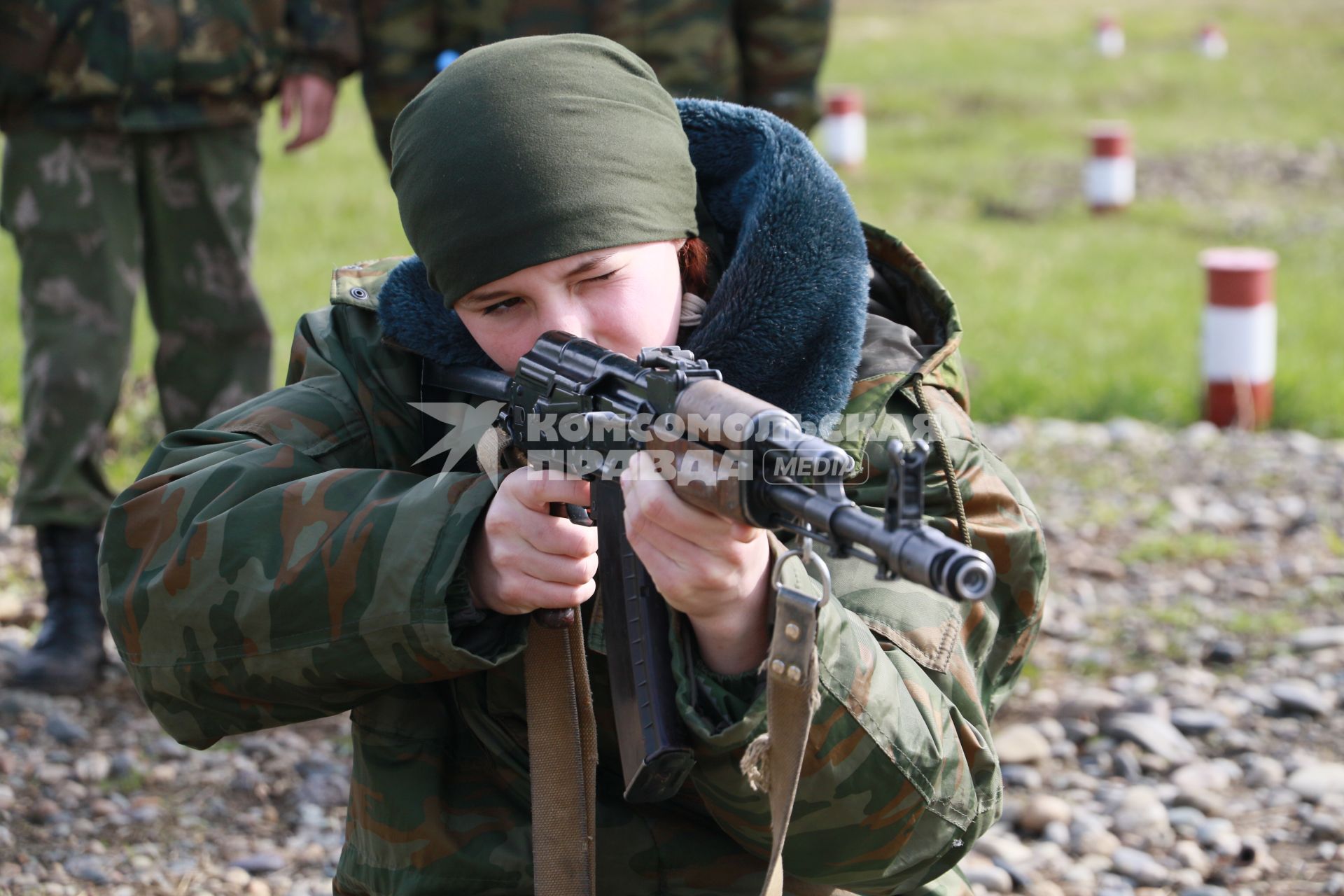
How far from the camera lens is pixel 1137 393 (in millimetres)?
7027

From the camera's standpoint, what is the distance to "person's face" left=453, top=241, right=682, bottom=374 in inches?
82.4

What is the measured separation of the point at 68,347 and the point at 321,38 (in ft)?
4.05

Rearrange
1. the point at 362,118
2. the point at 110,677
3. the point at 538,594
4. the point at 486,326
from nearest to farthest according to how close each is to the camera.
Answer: the point at 538,594 → the point at 486,326 → the point at 110,677 → the point at 362,118

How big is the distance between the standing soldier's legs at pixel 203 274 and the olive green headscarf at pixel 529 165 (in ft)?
8.17

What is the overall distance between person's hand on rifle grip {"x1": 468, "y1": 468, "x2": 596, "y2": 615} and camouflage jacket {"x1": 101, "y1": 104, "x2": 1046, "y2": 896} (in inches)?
2.4

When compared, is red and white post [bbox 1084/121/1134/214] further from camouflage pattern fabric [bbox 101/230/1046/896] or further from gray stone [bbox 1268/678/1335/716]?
camouflage pattern fabric [bbox 101/230/1046/896]

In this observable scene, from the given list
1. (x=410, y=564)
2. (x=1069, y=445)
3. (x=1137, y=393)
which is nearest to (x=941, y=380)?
(x=410, y=564)

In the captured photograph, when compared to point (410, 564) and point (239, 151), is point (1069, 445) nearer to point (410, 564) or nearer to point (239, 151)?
point (239, 151)

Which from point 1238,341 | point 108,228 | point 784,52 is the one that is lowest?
point 1238,341

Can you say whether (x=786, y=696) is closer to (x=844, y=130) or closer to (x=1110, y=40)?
(x=844, y=130)

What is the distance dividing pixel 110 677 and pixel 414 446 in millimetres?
2170

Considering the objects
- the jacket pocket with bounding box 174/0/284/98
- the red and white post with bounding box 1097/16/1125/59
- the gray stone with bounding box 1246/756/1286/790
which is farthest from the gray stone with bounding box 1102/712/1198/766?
the red and white post with bounding box 1097/16/1125/59

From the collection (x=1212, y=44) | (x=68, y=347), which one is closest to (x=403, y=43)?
(x=68, y=347)

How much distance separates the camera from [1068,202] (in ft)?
41.9
